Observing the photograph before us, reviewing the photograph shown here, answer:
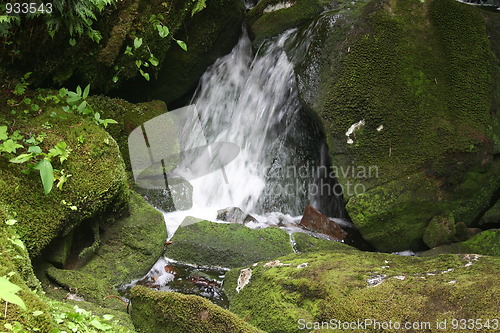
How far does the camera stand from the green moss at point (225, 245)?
16.0 ft

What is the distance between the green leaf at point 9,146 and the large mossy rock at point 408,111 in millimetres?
3505

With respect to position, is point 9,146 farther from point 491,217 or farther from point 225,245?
point 491,217

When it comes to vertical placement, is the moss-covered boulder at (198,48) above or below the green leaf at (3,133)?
above

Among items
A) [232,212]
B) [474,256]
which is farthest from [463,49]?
[232,212]

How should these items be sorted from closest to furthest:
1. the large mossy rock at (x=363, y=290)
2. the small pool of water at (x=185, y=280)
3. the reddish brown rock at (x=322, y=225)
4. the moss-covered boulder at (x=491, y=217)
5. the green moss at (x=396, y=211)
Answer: the large mossy rock at (x=363, y=290), the small pool of water at (x=185, y=280), the green moss at (x=396, y=211), the moss-covered boulder at (x=491, y=217), the reddish brown rock at (x=322, y=225)

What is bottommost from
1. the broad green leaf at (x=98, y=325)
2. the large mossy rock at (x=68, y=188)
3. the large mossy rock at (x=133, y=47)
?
the broad green leaf at (x=98, y=325)

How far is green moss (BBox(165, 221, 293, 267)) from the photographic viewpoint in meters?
4.88

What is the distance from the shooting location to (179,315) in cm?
308

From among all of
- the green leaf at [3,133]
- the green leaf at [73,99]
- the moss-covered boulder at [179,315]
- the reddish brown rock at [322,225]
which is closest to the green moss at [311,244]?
the reddish brown rock at [322,225]

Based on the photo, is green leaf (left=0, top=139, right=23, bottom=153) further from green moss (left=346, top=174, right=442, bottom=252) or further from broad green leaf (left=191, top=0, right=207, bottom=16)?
green moss (left=346, top=174, right=442, bottom=252)

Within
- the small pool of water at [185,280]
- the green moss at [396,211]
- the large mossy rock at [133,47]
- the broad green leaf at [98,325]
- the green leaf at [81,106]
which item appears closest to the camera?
the broad green leaf at [98,325]

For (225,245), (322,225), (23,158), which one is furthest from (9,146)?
(322,225)

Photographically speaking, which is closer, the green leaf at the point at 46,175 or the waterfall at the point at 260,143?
the green leaf at the point at 46,175

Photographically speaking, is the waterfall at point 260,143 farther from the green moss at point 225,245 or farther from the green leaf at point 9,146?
the green leaf at point 9,146
